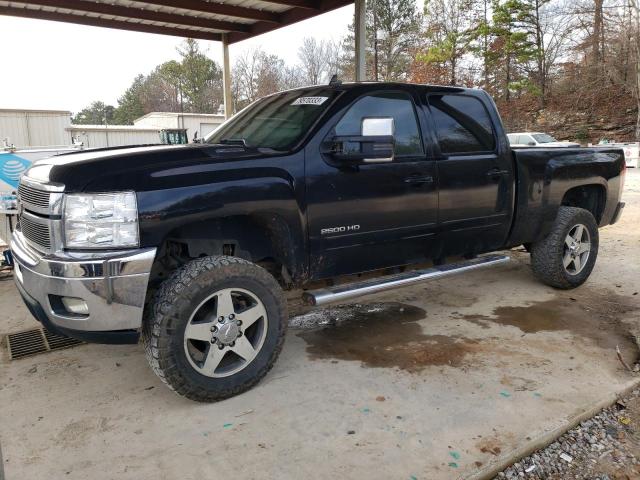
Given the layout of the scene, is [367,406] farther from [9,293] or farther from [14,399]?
[9,293]

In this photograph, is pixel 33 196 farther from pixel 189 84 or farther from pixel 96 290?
pixel 189 84

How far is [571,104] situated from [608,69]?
9.60ft

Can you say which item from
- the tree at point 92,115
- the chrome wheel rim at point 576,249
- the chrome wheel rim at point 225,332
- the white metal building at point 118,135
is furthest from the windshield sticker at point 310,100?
the tree at point 92,115

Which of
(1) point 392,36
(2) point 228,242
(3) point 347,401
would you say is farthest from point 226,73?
(1) point 392,36

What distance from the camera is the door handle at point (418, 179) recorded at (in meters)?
3.95

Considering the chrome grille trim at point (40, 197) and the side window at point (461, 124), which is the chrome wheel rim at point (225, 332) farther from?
the side window at point (461, 124)

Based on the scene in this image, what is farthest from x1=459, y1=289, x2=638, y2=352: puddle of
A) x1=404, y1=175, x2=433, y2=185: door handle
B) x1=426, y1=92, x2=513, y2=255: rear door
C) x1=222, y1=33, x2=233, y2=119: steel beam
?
x1=222, y1=33, x2=233, y2=119: steel beam

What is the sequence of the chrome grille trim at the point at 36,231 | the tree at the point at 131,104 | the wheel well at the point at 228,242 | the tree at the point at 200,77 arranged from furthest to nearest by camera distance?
the tree at the point at 131,104, the tree at the point at 200,77, the wheel well at the point at 228,242, the chrome grille trim at the point at 36,231

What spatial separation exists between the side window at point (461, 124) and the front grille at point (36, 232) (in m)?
2.96

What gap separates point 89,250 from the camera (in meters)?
2.82

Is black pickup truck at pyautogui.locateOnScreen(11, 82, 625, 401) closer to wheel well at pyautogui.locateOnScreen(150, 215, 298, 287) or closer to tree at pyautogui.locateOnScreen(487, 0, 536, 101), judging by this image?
wheel well at pyautogui.locateOnScreen(150, 215, 298, 287)

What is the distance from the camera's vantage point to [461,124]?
14.8 feet

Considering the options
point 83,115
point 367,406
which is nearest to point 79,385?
point 367,406

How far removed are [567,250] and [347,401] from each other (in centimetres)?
340
